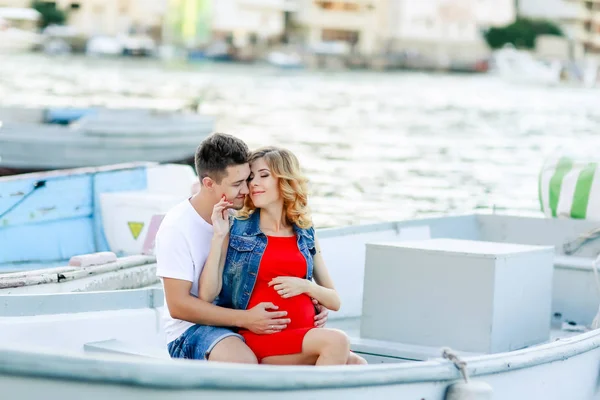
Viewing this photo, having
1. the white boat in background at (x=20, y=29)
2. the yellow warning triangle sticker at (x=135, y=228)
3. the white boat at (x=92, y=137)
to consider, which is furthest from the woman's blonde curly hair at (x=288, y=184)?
the white boat in background at (x=20, y=29)

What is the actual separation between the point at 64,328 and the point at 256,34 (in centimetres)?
11653

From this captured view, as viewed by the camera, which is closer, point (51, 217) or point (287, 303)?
point (287, 303)

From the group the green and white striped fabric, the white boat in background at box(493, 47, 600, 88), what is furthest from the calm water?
the white boat in background at box(493, 47, 600, 88)

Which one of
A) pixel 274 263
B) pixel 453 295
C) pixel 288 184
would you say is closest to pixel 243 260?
pixel 274 263

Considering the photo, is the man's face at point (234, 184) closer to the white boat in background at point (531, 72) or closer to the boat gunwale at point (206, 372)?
the boat gunwale at point (206, 372)

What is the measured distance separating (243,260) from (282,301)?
0.72 feet

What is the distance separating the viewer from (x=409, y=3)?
11800 centimetres

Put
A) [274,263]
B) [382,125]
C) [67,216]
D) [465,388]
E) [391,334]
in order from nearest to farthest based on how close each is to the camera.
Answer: [465,388], [274,263], [391,334], [67,216], [382,125]

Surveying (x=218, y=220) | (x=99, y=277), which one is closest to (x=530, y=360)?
(x=218, y=220)

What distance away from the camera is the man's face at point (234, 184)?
14.6 feet

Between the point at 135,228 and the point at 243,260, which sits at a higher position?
the point at 243,260

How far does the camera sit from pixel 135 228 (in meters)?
9.65

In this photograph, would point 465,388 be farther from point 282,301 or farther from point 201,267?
point 201,267

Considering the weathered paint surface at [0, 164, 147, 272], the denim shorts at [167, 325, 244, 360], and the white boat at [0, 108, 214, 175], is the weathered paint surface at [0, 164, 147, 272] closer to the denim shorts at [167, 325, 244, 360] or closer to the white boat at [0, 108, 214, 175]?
the denim shorts at [167, 325, 244, 360]
